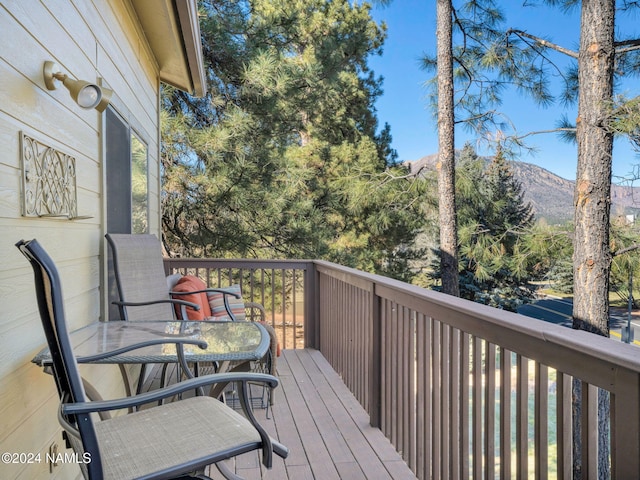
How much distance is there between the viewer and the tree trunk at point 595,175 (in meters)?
5.53

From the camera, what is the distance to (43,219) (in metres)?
1.82

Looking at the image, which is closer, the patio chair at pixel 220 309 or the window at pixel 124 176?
the window at pixel 124 176

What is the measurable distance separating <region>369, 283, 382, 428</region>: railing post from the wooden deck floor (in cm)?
12

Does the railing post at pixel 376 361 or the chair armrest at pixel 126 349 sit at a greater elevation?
the chair armrest at pixel 126 349

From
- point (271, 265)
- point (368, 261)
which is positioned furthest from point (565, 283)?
point (271, 265)

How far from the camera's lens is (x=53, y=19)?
6.31ft

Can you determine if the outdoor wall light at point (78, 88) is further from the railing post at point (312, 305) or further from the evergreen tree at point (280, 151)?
the evergreen tree at point (280, 151)

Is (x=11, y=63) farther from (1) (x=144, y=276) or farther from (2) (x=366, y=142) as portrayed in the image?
(2) (x=366, y=142)

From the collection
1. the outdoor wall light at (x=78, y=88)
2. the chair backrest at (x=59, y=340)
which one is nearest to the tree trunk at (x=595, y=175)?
the outdoor wall light at (x=78, y=88)

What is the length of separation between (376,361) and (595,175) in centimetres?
413

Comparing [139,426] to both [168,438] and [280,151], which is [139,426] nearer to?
[168,438]

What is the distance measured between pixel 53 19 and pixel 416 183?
893 centimetres

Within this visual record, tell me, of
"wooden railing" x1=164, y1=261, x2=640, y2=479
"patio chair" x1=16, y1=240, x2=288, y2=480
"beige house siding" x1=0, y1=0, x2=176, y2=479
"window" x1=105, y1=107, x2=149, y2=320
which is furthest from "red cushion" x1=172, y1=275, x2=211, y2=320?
"patio chair" x1=16, y1=240, x2=288, y2=480

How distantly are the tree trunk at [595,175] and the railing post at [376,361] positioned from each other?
12.3 feet
